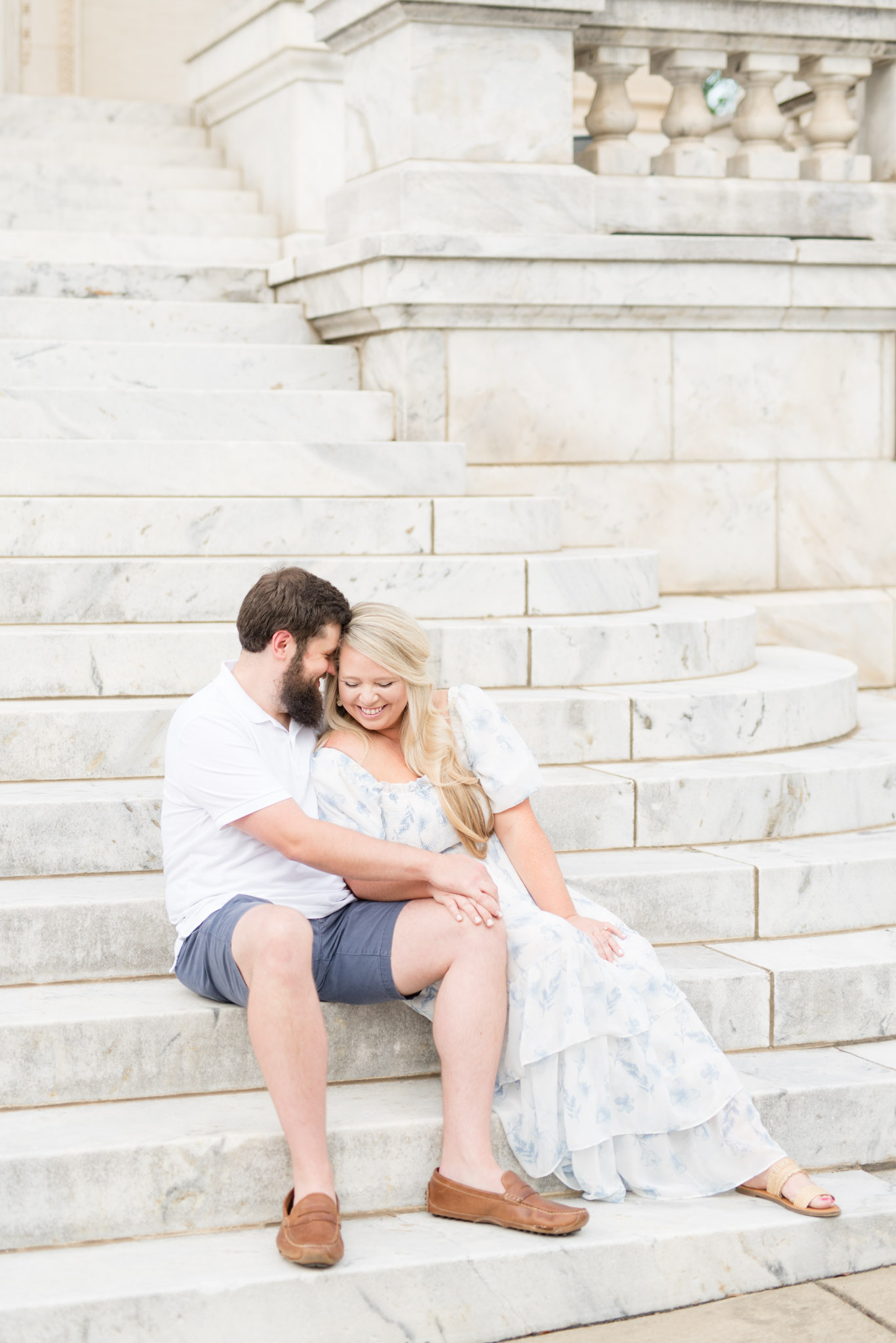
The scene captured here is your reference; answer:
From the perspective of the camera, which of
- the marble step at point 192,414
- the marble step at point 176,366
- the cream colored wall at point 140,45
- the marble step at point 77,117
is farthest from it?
the cream colored wall at point 140,45

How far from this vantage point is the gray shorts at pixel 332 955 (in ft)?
11.5

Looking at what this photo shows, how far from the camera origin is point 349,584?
5.35 meters

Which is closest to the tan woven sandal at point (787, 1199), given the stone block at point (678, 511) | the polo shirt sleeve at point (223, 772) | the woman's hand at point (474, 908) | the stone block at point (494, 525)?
the woman's hand at point (474, 908)

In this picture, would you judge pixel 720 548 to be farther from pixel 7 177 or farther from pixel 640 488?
pixel 7 177

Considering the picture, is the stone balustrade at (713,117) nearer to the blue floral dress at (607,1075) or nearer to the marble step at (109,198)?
the marble step at (109,198)

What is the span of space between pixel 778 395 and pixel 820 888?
289 cm

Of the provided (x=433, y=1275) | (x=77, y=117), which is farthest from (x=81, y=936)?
(x=77, y=117)

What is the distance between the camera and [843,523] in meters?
6.85

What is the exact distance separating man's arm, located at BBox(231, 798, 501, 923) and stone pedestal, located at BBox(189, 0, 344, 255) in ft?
15.6

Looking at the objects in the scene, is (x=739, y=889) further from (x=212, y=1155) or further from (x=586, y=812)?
(x=212, y=1155)

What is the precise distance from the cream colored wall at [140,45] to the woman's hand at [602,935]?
901 cm

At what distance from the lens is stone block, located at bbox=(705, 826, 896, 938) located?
173 inches

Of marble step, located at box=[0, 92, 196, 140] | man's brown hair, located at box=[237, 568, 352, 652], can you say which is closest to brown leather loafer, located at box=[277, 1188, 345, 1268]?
man's brown hair, located at box=[237, 568, 352, 652]

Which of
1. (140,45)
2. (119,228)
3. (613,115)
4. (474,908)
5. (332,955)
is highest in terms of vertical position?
(140,45)
